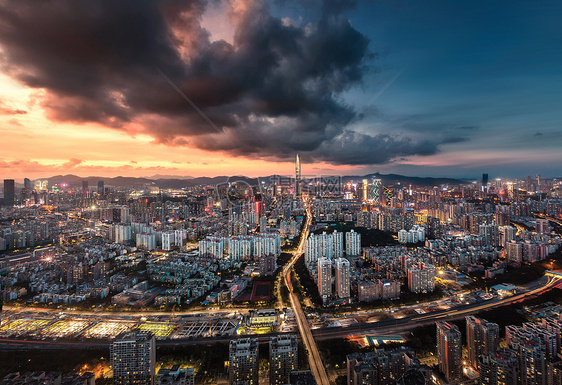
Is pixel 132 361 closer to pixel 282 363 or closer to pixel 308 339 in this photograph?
pixel 282 363

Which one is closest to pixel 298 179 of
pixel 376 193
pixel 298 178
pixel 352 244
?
pixel 298 178

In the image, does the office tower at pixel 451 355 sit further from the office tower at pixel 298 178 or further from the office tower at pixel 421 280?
the office tower at pixel 298 178

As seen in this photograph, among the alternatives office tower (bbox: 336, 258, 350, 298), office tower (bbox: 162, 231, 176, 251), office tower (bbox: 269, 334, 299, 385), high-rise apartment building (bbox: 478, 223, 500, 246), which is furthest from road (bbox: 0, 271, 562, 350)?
office tower (bbox: 162, 231, 176, 251)

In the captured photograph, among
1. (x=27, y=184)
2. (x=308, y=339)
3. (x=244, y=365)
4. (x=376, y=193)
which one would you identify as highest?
(x=27, y=184)

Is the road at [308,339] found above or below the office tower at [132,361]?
below

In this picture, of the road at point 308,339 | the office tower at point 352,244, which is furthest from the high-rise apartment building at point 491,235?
the road at point 308,339

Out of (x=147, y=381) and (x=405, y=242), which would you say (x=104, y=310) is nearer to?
(x=147, y=381)
